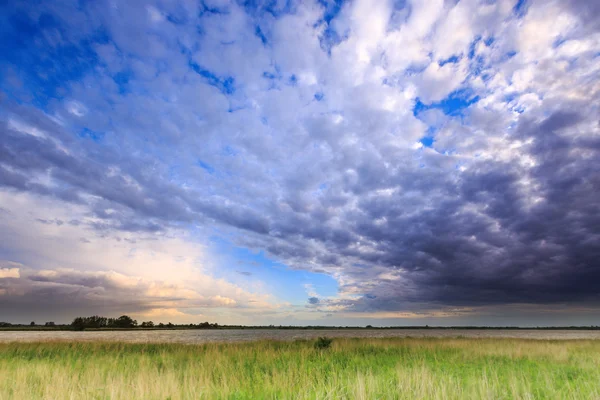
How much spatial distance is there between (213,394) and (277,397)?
168cm

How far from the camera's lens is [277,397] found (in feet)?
23.2

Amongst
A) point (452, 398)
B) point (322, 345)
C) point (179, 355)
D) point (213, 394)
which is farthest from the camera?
point (322, 345)

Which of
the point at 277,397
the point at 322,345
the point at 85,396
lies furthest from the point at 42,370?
the point at 322,345

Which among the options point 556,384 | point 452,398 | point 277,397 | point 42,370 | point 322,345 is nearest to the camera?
point 452,398

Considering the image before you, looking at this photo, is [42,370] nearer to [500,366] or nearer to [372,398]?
[372,398]

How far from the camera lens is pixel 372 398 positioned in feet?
21.7

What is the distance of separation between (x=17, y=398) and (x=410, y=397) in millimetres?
8318

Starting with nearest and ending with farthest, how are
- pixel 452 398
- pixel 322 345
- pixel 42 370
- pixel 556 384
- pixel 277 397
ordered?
pixel 452 398 < pixel 277 397 < pixel 556 384 < pixel 42 370 < pixel 322 345

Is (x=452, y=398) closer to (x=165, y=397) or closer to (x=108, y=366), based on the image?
(x=165, y=397)

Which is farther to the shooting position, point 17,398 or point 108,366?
point 108,366

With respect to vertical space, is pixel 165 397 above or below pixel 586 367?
above

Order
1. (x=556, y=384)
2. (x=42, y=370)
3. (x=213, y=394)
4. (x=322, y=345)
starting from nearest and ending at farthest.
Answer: (x=213, y=394) < (x=556, y=384) < (x=42, y=370) < (x=322, y=345)

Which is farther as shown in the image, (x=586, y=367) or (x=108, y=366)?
(x=108, y=366)

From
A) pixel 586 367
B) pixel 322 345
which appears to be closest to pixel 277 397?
pixel 586 367
